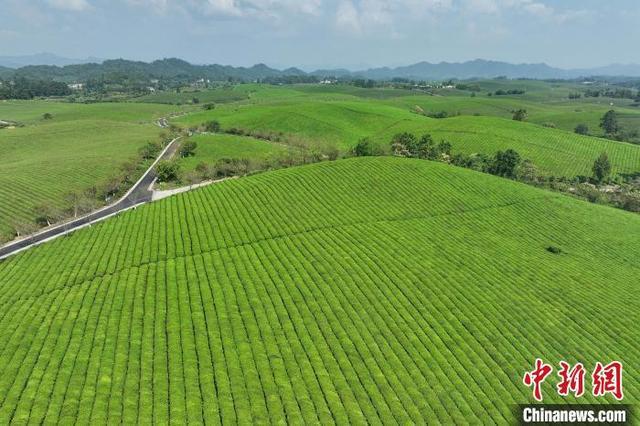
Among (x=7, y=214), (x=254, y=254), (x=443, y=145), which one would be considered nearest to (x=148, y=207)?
(x=7, y=214)

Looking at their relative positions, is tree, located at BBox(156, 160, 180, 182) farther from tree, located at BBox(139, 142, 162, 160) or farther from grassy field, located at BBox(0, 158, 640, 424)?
tree, located at BBox(139, 142, 162, 160)

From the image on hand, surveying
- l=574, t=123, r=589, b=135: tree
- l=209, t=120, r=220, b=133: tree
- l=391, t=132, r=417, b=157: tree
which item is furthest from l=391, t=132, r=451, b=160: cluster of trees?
l=574, t=123, r=589, b=135: tree

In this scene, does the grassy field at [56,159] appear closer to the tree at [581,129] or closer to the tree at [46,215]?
the tree at [46,215]

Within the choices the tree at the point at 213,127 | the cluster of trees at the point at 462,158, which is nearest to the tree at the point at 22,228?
the cluster of trees at the point at 462,158

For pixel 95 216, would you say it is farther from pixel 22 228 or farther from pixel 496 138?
pixel 496 138

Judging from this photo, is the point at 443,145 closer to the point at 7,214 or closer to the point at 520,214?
the point at 520,214

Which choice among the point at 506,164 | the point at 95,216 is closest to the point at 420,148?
the point at 506,164
